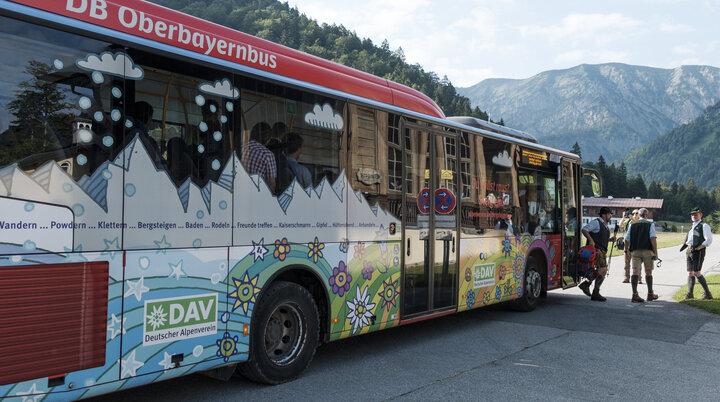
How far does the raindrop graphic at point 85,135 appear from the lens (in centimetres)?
407

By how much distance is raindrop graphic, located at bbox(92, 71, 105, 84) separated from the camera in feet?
13.7

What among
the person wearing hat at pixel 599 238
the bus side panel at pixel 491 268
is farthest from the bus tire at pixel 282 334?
the person wearing hat at pixel 599 238

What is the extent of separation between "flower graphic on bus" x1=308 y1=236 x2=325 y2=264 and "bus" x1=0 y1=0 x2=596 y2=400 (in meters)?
0.01

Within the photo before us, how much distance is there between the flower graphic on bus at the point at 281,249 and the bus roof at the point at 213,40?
1539 millimetres

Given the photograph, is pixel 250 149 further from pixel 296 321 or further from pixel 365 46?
pixel 365 46

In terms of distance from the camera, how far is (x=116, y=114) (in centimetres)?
428

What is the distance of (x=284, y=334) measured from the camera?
5.84m

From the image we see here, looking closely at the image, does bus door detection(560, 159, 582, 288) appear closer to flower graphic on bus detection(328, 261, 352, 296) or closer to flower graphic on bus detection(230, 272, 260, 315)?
flower graphic on bus detection(328, 261, 352, 296)

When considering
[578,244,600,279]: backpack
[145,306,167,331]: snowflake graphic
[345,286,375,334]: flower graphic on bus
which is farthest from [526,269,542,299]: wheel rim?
[145,306,167,331]: snowflake graphic

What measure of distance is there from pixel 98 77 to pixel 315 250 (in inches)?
102

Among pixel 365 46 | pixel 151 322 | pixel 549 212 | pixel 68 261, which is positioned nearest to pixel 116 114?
pixel 68 261

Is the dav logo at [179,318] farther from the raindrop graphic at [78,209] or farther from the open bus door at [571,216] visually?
the open bus door at [571,216]

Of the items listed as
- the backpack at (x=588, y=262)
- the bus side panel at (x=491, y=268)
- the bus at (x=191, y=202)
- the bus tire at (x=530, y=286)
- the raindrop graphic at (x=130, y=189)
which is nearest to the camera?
the bus at (x=191, y=202)

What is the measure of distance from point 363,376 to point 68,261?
3.17 metres
